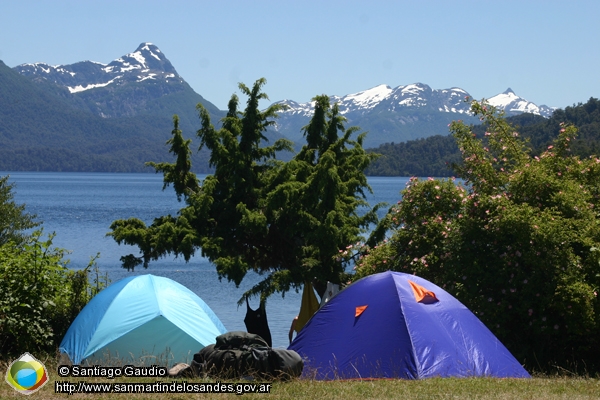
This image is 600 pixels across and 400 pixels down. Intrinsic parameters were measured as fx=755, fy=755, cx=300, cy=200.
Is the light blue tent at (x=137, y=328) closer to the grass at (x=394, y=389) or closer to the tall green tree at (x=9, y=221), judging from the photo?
the grass at (x=394, y=389)

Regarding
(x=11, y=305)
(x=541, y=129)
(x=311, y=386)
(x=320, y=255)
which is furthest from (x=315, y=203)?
(x=541, y=129)

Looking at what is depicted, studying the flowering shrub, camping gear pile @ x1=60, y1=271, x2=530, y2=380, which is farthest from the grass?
the flowering shrub

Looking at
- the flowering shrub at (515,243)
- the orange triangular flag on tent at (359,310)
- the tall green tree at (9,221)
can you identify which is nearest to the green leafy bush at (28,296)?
the orange triangular flag on tent at (359,310)

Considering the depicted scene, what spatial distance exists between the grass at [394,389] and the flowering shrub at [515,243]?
199 centimetres

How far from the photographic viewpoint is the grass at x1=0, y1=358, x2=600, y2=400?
7777 millimetres

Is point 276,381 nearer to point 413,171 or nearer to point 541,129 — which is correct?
point 541,129

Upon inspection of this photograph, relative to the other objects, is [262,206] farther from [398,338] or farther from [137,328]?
[398,338]

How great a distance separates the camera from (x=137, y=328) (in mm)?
11617

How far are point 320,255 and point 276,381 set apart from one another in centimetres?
815

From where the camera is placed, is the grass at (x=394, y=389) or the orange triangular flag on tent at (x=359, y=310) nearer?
the grass at (x=394, y=389)

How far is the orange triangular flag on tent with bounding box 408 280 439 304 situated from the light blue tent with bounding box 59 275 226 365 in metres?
3.68

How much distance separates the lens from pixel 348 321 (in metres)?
10.3

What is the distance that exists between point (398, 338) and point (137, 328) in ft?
13.8

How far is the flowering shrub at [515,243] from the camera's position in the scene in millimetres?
11180
